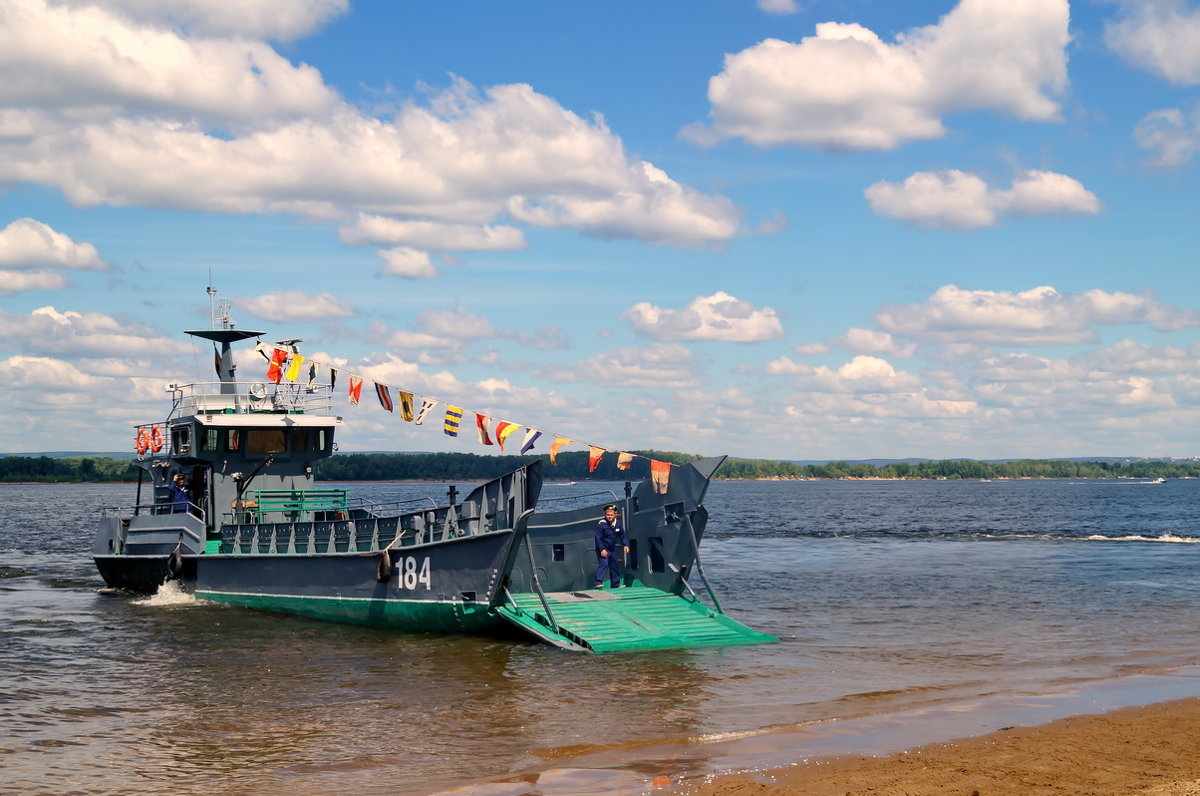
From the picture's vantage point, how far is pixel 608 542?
21.1 meters

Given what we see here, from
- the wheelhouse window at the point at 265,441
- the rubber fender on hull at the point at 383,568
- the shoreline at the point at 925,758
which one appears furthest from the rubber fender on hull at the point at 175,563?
the shoreline at the point at 925,758

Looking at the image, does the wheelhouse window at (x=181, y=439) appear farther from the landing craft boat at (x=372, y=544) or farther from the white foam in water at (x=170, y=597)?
the white foam in water at (x=170, y=597)

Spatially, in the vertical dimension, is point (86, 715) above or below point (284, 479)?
below

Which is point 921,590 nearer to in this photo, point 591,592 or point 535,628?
point 591,592

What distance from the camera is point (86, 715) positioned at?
15.1 m

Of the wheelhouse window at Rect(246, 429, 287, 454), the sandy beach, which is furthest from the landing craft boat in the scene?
the sandy beach

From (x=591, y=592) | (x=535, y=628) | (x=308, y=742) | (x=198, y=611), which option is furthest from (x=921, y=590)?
(x=308, y=742)

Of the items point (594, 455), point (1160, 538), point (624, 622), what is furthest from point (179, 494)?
point (1160, 538)

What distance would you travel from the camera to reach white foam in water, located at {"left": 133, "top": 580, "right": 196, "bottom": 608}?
26.3 m

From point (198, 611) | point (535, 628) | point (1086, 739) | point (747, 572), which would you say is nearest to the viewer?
point (1086, 739)

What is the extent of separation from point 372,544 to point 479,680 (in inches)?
212

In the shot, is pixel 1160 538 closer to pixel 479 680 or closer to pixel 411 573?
pixel 411 573

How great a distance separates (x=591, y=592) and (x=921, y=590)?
12.8 metres

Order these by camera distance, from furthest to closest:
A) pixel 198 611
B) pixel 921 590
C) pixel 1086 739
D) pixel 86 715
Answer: pixel 921 590
pixel 198 611
pixel 86 715
pixel 1086 739
